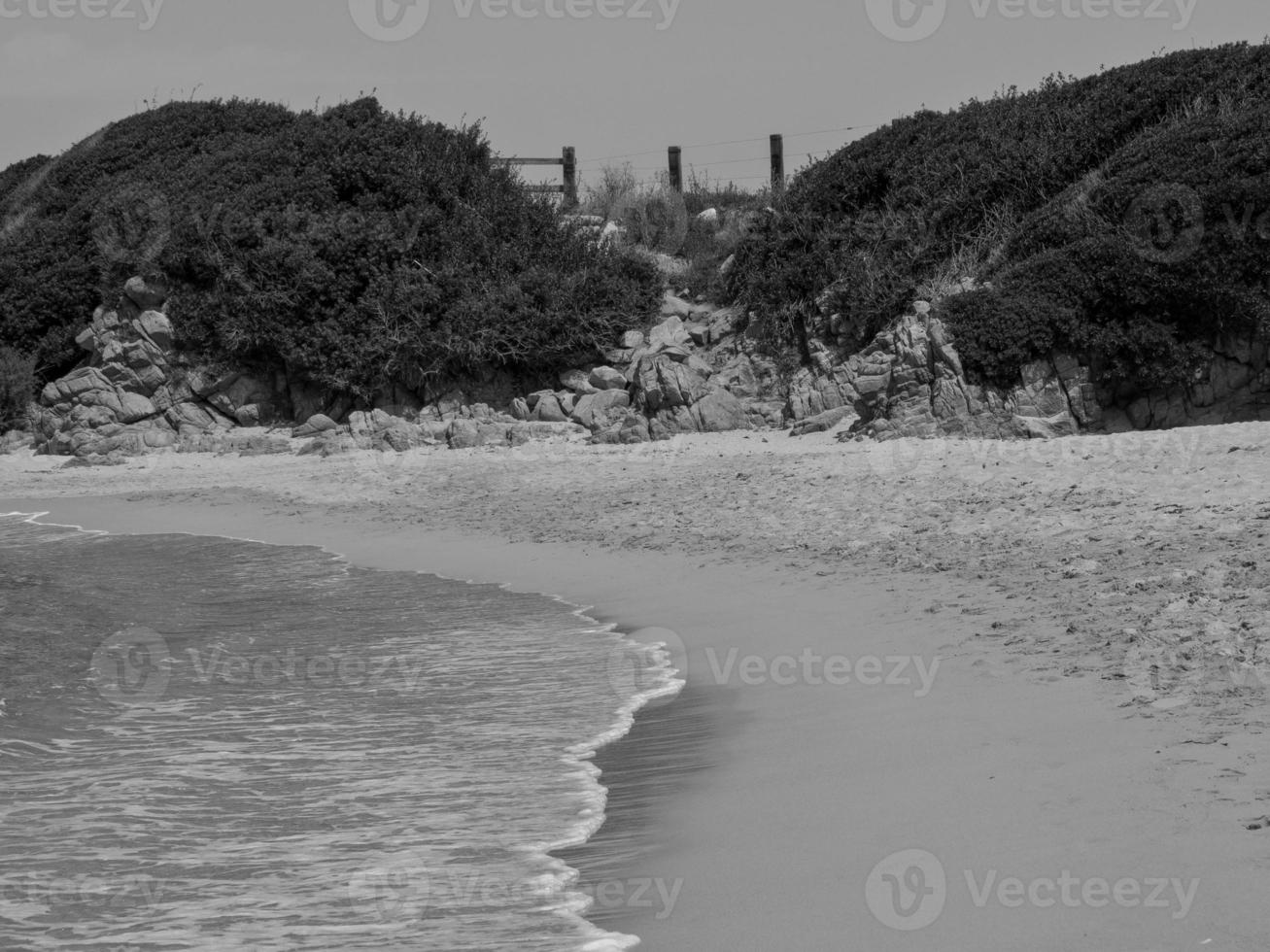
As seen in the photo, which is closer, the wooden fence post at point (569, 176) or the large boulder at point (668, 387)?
the large boulder at point (668, 387)

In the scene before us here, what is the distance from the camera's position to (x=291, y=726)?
6.23 meters

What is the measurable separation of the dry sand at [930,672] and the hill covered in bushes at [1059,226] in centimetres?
274

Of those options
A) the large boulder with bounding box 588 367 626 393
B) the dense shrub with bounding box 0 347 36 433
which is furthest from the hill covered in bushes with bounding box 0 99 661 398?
the large boulder with bounding box 588 367 626 393

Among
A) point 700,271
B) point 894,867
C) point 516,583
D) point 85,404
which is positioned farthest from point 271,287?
point 894,867

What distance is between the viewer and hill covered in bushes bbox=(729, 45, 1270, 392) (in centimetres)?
1471

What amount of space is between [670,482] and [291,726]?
7670 millimetres

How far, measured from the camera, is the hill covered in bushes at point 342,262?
22047mm

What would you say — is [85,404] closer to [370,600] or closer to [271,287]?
[271,287]

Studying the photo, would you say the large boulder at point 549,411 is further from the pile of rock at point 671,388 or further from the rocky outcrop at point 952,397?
the rocky outcrop at point 952,397

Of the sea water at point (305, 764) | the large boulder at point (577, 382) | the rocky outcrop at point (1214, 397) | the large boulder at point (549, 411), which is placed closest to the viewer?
the sea water at point (305, 764)

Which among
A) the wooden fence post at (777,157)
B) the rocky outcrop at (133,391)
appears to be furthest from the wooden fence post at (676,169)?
the rocky outcrop at (133,391)

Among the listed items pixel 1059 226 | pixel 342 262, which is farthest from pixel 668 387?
pixel 342 262

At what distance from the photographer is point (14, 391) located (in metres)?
23.5

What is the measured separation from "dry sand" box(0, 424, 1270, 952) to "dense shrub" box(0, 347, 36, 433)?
35.3ft
